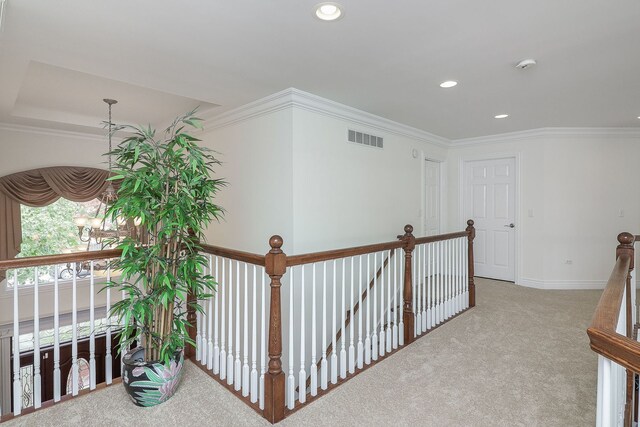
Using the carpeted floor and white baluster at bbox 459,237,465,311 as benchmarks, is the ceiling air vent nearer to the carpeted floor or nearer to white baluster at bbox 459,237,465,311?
white baluster at bbox 459,237,465,311

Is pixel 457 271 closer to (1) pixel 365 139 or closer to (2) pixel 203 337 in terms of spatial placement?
(1) pixel 365 139

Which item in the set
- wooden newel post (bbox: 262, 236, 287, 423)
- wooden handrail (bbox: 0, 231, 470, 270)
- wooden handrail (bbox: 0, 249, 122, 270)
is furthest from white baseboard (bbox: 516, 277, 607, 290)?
wooden handrail (bbox: 0, 249, 122, 270)

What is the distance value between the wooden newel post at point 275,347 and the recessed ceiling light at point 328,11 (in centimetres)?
134

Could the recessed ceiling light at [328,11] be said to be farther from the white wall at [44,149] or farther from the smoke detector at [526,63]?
the white wall at [44,149]

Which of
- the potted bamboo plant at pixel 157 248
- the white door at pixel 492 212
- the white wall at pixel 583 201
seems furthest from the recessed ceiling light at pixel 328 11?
the white door at pixel 492 212

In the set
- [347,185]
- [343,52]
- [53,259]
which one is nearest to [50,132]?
[53,259]

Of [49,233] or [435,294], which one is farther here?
[49,233]

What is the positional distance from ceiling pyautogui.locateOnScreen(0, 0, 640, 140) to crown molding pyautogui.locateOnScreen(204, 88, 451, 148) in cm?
11

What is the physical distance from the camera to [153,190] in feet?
6.91

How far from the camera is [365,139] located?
4250 millimetres

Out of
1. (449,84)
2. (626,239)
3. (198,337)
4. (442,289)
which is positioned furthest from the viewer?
(442,289)

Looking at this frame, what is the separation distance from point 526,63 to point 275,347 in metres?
2.80

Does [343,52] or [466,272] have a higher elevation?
[343,52]

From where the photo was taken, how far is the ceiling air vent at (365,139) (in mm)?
4055
